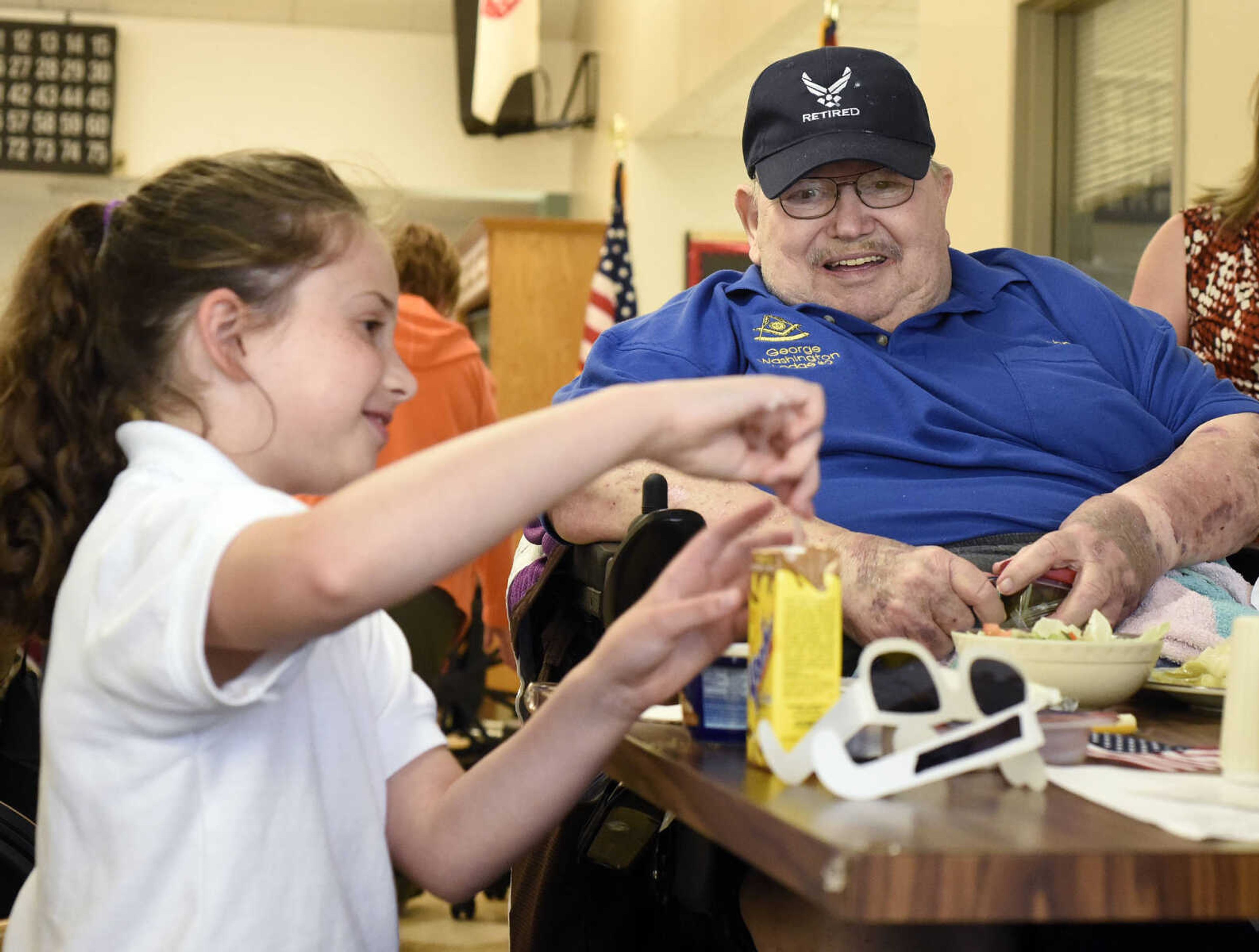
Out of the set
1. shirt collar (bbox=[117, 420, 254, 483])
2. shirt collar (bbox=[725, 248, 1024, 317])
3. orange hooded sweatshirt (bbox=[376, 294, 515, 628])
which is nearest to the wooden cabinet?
orange hooded sweatshirt (bbox=[376, 294, 515, 628])

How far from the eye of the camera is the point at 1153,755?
86 centimetres

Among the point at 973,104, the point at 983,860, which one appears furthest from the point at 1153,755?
the point at 973,104

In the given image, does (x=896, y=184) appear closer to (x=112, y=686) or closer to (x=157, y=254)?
(x=157, y=254)

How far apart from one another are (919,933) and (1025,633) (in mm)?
257

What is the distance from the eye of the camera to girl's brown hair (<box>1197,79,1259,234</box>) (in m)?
2.29

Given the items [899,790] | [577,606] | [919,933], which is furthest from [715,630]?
[577,606]

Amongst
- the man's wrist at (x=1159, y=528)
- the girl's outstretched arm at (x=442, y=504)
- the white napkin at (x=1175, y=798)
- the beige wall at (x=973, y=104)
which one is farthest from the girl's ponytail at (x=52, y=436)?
the beige wall at (x=973, y=104)

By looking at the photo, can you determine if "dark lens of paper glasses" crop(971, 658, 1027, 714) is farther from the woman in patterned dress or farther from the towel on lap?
the woman in patterned dress

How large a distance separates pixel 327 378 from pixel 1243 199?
191 centimetres

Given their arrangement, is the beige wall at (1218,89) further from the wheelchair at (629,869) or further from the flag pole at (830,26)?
the wheelchair at (629,869)

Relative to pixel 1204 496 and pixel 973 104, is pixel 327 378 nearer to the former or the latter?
pixel 1204 496

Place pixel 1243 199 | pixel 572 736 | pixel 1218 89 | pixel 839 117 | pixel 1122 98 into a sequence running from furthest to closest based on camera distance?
pixel 1122 98 → pixel 1218 89 → pixel 1243 199 → pixel 839 117 → pixel 572 736

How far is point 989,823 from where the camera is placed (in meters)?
0.65

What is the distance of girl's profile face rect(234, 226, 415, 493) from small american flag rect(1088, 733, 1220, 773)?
56cm
